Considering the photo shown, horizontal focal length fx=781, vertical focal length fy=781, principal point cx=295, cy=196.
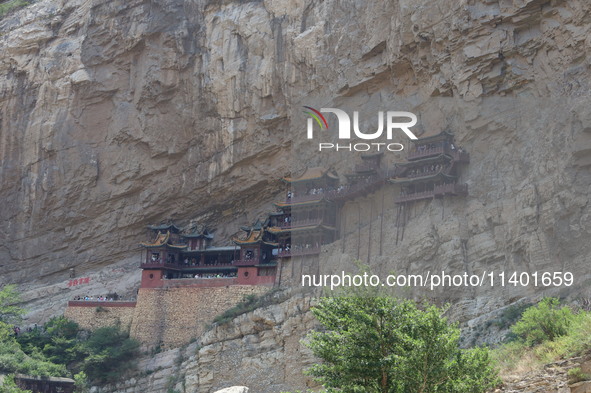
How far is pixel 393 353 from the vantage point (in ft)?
36.9

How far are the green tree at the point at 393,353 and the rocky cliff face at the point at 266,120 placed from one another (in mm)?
11558

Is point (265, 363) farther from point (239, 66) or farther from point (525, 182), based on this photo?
point (239, 66)

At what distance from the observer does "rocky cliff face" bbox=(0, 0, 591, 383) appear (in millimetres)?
24375

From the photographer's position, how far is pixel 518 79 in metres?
25.8

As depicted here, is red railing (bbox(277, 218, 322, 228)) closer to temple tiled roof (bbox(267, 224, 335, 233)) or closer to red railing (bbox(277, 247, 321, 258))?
temple tiled roof (bbox(267, 224, 335, 233))

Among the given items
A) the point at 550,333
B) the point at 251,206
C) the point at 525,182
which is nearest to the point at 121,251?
the point at 251,206

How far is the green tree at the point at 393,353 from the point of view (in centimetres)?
1112

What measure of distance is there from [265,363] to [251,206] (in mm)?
10903

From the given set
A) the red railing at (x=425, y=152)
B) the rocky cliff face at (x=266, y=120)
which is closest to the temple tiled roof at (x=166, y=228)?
the rocky cliff face at (x=266, y=120)

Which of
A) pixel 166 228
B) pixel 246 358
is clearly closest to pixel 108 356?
pixel 246 358

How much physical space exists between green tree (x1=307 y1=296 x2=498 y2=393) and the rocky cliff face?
1156cm

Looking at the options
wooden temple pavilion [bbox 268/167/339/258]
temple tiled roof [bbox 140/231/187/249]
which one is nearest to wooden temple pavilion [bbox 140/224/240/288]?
temple tiled roof [bbox 140/231/187/249]

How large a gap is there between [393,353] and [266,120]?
22.3 meters

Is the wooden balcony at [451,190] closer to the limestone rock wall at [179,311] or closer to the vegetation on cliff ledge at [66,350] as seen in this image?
the limestone rock wall at [179,311]
